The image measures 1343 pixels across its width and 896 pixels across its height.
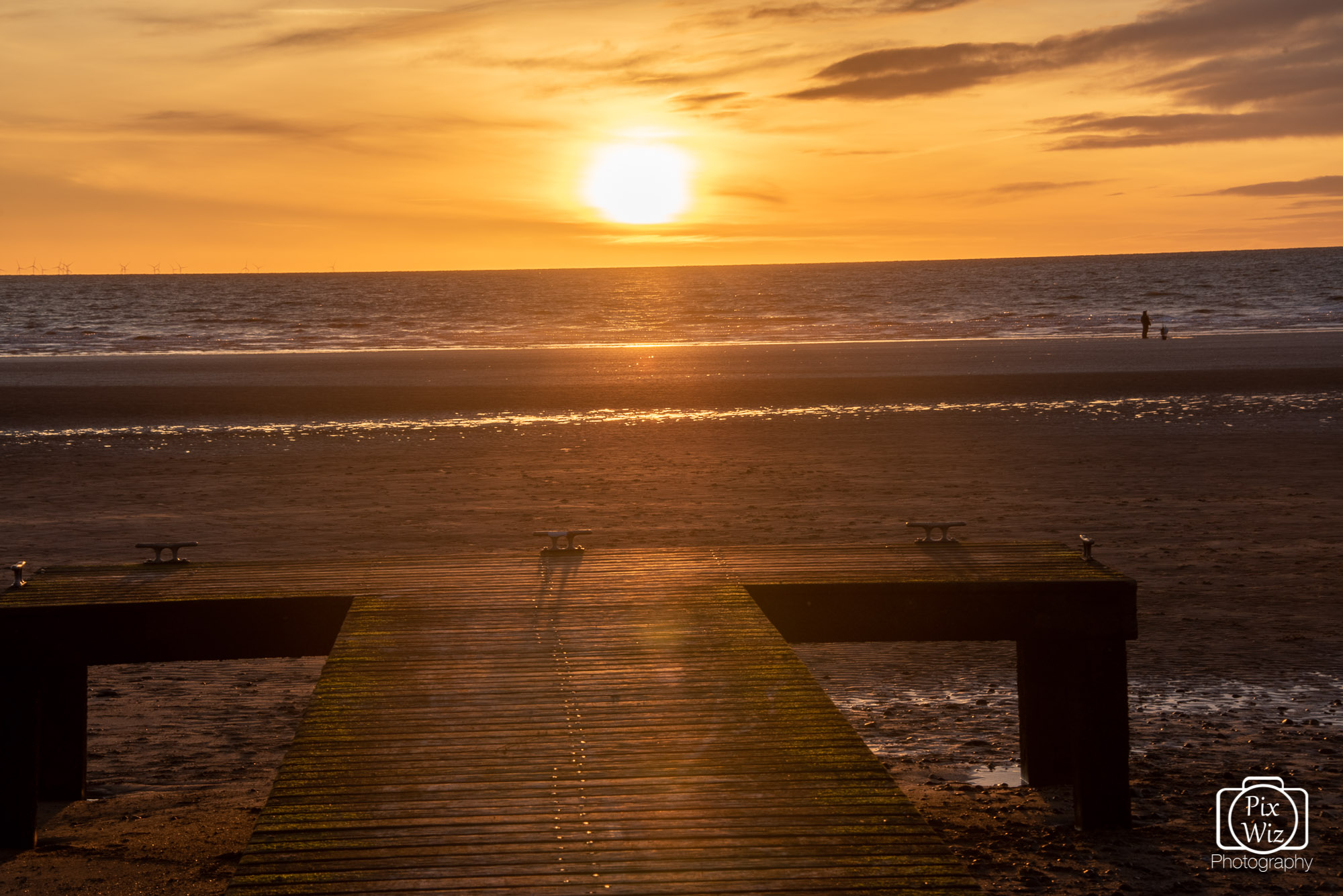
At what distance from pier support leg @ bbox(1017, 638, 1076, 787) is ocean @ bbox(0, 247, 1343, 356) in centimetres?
5622

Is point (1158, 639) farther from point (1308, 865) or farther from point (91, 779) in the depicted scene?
point (91, 779)

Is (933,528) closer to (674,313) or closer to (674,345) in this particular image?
(674,345)

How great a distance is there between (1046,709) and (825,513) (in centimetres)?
891

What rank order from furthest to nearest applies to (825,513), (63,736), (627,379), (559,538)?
(627,379) < (825,513) < (559,538) < (63,736)

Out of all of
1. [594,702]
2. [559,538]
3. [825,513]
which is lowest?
[594,702]

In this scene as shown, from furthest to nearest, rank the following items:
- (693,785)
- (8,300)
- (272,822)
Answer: (8,300) < (693,785) < (272,822)

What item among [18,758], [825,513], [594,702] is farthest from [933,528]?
[825,513]

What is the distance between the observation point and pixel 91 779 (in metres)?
8.75

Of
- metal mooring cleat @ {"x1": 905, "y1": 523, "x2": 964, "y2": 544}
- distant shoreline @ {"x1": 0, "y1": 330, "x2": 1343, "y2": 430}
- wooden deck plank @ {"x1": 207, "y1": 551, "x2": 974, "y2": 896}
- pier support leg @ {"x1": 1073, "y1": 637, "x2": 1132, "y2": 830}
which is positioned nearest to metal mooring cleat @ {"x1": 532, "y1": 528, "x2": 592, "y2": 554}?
wooden deck plank @ {"x1": 207, "y1": 551, "x2": 974, "y2": 896}

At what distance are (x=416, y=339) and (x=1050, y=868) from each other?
67.2 meters

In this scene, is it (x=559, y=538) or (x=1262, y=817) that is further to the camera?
(x=559, y=538)

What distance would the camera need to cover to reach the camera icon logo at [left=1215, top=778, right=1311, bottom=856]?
736 centimetres

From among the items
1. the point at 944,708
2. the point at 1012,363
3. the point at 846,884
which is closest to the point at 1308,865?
the point at 944,708

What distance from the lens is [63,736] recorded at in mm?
8469
